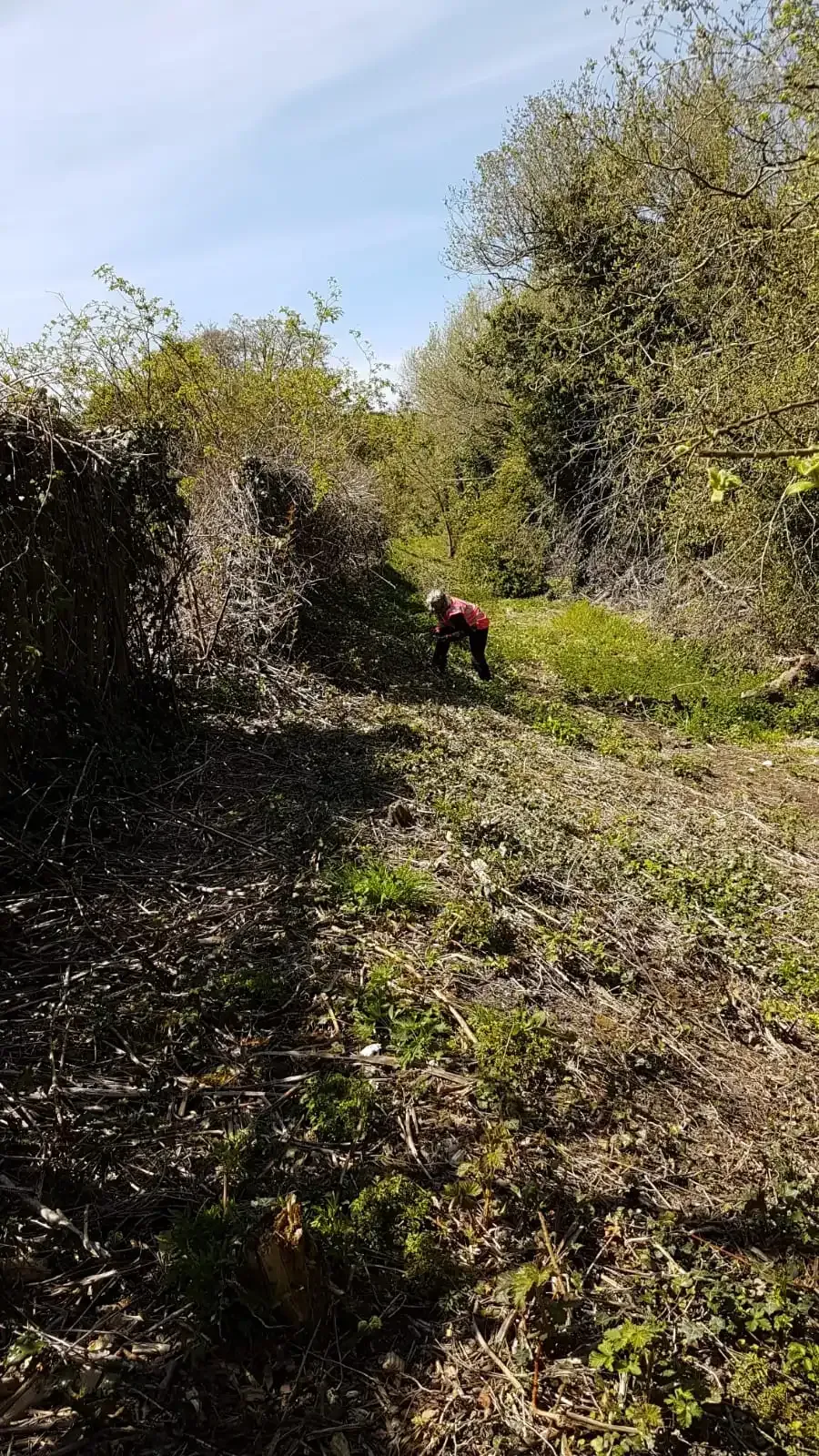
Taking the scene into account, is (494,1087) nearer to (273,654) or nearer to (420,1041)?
(420,1041)

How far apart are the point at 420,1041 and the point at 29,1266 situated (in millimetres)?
1445

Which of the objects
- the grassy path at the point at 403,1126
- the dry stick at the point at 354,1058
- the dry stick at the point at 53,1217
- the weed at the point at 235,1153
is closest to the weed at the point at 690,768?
the grassy path at the point at 403,1126

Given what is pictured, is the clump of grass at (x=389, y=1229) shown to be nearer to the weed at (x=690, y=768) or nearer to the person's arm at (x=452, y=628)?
the weed at (x=690, y=768)

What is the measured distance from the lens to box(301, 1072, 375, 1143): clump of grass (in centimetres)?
259

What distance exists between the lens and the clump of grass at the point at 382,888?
3879 mm

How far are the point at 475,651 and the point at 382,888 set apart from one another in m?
5.38

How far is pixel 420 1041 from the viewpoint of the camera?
3.01 metres

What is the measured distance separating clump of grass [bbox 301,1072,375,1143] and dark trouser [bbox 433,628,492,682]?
6.39 m

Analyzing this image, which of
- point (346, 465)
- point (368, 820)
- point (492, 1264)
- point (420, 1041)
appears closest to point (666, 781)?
point (368, 820)

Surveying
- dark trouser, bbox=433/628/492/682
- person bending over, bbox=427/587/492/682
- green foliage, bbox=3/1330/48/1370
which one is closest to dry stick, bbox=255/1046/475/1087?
green foliage, bbox=3/1330/48/1370

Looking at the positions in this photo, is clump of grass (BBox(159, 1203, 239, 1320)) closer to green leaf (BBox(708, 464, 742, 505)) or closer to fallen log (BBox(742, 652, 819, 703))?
green leaf (BBox(708, 464, 742, 505))

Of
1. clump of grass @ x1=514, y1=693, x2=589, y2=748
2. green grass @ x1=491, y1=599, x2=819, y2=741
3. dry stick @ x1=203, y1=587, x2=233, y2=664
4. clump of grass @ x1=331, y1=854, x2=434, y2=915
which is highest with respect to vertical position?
dry stick @ x1=203, y1=587, x2=233, y2=664

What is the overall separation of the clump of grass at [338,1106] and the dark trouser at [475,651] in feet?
21.0

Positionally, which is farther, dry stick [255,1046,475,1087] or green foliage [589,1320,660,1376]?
dry stick [255,1046,475,1087]
